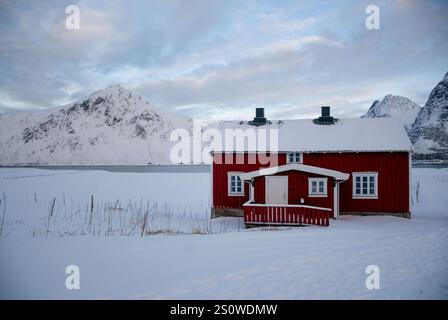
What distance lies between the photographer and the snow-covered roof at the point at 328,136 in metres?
19.1

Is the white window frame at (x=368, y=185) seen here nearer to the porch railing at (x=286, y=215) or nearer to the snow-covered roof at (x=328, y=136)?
the snow-covered roof at (x=328, y=136)

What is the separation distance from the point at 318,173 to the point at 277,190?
2482 millimetres

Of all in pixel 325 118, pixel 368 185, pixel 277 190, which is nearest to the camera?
pixel 277 190

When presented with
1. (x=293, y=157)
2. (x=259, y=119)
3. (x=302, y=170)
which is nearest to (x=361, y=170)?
(x=293, y=157)

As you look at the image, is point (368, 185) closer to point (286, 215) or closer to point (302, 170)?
point (302, 170)

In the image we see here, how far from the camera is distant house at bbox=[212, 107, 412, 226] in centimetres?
1711

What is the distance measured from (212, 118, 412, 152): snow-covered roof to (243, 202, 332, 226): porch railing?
5186mm

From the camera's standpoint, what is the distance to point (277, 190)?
18.0m

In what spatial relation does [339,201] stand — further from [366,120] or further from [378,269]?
[378,269]

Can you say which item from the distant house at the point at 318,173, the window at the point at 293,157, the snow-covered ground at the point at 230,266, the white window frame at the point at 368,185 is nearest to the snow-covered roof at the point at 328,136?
the distant house at the point at 318,173

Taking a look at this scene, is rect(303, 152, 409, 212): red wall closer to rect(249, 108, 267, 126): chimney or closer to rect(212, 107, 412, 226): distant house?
rect(212, 107, 412, 226): distant house

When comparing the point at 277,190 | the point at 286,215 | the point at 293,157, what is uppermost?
the point at 293,157
